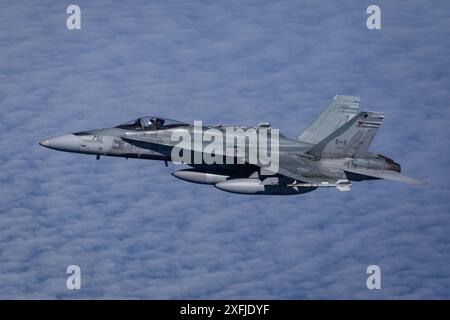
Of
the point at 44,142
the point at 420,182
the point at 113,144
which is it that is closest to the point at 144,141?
the point at 113,144

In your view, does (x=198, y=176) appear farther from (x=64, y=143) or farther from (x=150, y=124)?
(x=64, y=143)

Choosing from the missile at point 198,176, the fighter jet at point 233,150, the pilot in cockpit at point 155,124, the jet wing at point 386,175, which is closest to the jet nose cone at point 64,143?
the fighter jet at point 233,150

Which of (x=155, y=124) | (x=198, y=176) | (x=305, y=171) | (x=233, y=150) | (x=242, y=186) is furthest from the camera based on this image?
(x=155, y=124)

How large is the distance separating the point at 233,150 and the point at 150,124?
12.0 feet

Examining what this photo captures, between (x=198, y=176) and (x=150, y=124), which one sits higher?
(x=150, y=124)

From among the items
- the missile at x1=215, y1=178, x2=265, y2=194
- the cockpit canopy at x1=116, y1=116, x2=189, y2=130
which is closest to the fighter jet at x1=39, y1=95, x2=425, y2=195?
the cockpit canopy at x1=116, y1=116, x2=189, y2=130

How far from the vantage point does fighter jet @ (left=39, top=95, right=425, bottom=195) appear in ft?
145

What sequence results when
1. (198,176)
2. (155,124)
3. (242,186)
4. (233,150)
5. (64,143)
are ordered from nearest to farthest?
1. (242,186)
2. (64,143)
3. (198,176)
4. (233,150)
5. (155,124)

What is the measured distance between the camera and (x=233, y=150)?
146ft

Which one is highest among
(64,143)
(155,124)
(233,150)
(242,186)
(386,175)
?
(155,124)

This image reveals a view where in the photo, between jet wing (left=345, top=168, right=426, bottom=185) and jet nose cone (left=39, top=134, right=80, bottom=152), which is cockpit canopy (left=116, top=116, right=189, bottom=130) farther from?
jet wing (left=345, top=168, right=426, bottom=185)

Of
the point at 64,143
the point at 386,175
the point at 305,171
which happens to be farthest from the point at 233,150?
the point at 64,143

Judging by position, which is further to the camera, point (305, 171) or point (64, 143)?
point (64, 143)

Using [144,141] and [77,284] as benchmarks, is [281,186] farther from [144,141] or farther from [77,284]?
[77,284]
